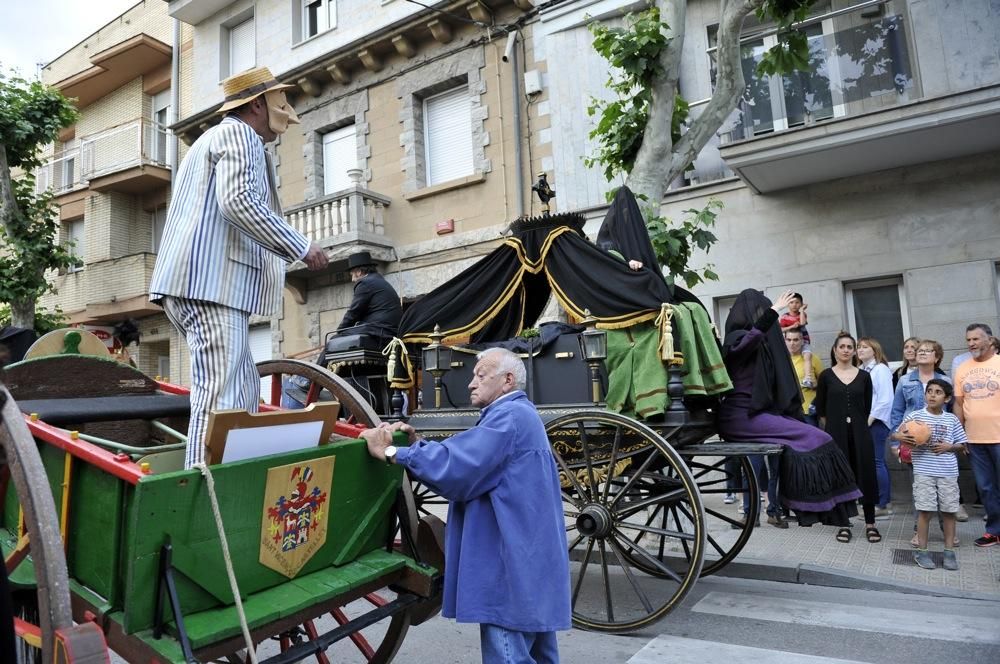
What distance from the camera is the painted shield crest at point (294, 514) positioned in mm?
2338

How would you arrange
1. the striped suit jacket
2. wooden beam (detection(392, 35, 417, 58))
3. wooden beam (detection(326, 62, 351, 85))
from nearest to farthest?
the striped suit jacket, wooden beam (detection(392, 35, 417, 58)), wooden beam (detection(326, 62, 351, 85))

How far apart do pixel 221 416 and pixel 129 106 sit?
18654 millimetres

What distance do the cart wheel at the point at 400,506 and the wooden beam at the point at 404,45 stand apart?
10.5 metres

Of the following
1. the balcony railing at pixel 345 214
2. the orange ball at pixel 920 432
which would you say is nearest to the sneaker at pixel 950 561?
the orange ball at pixel 920 432

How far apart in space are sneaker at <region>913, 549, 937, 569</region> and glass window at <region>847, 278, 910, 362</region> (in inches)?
160

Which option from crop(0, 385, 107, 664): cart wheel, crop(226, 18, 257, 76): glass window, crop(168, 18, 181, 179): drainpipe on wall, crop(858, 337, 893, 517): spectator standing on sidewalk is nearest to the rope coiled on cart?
crop(0, 385, 107, 664): cart wheel

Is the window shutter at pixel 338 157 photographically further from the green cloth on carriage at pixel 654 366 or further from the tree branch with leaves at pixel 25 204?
the green cloth on carriage at pixel 654 366

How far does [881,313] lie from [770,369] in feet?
16.7

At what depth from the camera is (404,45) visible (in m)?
12.7

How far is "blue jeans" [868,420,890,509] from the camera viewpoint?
7074 millimetres

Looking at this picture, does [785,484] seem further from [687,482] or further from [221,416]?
[221,416]

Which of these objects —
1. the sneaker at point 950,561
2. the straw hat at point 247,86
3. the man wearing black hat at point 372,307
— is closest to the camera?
the straw hat at point 247,86

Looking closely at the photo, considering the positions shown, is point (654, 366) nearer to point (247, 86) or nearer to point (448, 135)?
point (247, 86)

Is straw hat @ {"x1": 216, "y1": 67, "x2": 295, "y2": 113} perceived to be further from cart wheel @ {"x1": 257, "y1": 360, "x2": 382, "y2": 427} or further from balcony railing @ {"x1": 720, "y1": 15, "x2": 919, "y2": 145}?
balcony railing @ {"x1": 720, "y1": 15, "x2": 919, "y2": 145}
